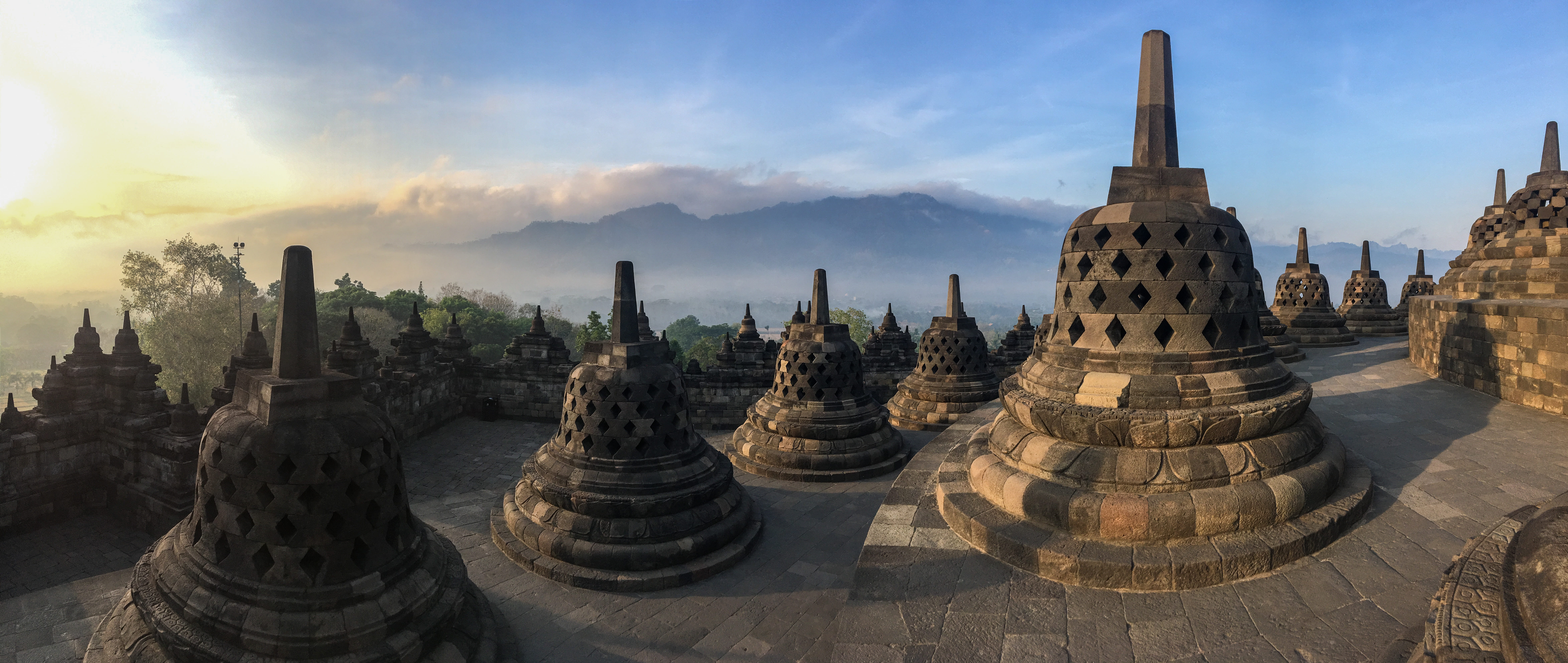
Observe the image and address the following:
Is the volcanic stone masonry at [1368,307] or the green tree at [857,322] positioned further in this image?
the green tree at [857,322]

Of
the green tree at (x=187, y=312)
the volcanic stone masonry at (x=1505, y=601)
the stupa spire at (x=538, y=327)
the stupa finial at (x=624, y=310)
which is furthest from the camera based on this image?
the green tree at (x=187, y=312)

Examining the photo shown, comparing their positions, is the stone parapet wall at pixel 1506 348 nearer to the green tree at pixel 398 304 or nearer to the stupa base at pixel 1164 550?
the stupa base at pixel 1164 550

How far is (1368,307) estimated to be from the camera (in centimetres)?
2284

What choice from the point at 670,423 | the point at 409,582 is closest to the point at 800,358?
the point at 670,423

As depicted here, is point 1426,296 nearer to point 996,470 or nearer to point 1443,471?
point 1443,471

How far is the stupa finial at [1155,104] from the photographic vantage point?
5.31 metres

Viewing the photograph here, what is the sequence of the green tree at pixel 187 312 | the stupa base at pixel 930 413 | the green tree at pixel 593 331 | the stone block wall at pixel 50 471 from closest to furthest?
1. the stone block wall at pixel 50 471
2. the stupa base at pixel 930 413
3. the green tree at pixel 187 312
4. the green tree at pixel 593 331

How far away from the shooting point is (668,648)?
606 cm

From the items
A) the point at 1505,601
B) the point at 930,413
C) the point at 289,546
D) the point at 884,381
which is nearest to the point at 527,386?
the point at 884,381

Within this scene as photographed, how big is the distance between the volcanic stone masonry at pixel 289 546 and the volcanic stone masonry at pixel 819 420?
6.92 m

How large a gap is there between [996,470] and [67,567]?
11.9 m

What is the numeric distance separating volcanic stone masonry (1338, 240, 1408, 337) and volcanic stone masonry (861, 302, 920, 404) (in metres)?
13.8

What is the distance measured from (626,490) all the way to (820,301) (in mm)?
5756

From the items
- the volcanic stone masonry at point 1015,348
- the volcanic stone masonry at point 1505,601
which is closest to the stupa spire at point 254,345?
the volcanic stone masonry at point 1505,601
